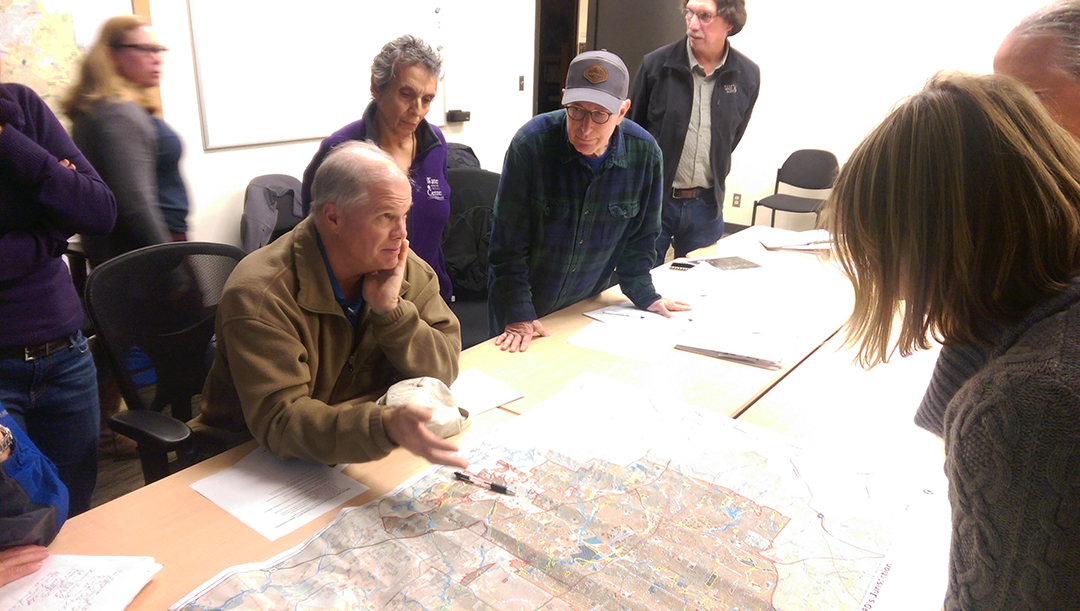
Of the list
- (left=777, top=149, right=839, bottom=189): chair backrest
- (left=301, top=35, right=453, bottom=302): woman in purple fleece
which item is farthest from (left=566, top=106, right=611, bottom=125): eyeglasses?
(left=777, top=149, right=839, bottom=189): chair backrest

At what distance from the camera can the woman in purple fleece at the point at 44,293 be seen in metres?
1.50

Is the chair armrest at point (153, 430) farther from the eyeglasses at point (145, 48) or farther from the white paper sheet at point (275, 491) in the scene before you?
the eyeglasses at point (145, 48)

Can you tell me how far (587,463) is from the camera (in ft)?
4.10

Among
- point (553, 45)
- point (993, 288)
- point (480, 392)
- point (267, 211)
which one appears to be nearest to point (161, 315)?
point (480, 392)

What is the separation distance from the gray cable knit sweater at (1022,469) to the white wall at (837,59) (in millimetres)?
4866

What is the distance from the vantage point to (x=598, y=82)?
73.9 inches

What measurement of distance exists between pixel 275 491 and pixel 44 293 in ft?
2.88

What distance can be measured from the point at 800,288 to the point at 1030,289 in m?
1.66

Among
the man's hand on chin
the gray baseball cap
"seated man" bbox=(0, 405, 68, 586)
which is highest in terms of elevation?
the gray baseball cap

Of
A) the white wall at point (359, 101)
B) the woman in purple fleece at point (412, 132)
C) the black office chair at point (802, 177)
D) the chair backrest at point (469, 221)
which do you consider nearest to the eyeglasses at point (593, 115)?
the woman in purple fleece at point (412, 132)

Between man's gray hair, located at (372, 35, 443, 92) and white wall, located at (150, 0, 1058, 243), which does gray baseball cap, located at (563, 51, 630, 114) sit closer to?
man's gray hair, located at (372, 35, 443, 92)

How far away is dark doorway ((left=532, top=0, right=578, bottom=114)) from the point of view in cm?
548

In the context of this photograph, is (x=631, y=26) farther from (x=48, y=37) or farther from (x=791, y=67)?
(x=48, y=37)

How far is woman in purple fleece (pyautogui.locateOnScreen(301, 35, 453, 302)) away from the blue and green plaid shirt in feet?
0.83
